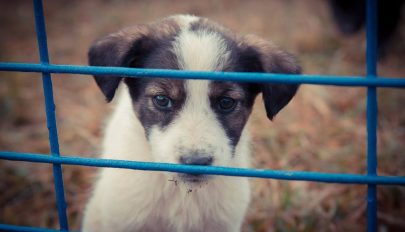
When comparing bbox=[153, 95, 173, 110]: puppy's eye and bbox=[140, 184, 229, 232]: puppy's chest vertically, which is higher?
bbox=[153, 95, 173, 110]: puppy's eye

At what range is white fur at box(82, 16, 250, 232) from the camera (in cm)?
247

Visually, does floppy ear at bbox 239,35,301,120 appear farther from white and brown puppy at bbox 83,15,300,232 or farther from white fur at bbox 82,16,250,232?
white fur at bbox 82,16,250,232

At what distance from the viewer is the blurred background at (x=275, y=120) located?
3834 millimetres

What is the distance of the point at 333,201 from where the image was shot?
3.90 m

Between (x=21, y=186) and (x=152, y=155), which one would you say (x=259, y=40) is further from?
(x=21, y=186)

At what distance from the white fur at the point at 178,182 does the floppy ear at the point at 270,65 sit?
9.4 inches

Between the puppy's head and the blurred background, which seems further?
the blurred background

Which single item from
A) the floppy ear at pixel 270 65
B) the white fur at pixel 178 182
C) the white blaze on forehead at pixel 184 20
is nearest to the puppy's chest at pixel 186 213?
the white fur at pixel 178 182

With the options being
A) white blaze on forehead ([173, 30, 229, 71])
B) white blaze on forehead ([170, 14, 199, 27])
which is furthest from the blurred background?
white blaze on forehead ([173, 30, 229, 71])

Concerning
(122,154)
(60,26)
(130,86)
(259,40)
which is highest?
(60,26)

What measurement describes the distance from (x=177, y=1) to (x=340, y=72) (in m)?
4.08

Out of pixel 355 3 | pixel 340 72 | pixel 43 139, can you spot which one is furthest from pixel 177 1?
pixel 43 139

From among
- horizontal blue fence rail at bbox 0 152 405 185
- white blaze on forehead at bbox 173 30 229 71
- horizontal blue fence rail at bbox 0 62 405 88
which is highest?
white blaze on forehead at bbox 173 30 229 71

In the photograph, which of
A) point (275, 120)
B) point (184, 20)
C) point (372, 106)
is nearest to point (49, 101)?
point (184, 20)
